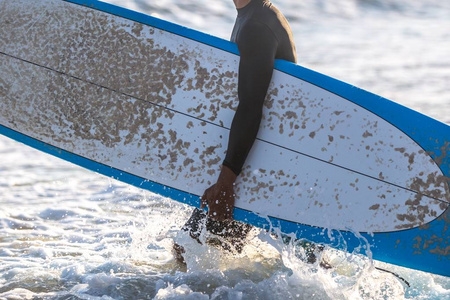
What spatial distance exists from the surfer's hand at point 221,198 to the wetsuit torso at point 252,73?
0.20 feet

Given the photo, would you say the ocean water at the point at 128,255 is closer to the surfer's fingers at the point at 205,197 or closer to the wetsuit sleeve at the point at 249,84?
the surfer's fingers at the point at 205,197

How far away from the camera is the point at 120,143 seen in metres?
3.43

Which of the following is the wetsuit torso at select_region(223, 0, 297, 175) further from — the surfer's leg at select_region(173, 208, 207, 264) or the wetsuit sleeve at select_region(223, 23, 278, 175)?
the surfer's leg at select_region(173, 208, 207, 264)

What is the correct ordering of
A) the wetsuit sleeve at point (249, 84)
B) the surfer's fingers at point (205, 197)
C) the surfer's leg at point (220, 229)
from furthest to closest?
the surfer's leg at point (220, 229) < the surfer's fingers at point (205, 197) < the wetsuit sleeve at point (249, 84)

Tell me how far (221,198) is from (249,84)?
54cm

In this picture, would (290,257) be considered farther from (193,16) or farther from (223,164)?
(193,16)

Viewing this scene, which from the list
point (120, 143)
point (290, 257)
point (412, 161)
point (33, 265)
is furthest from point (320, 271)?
point (33, 265)

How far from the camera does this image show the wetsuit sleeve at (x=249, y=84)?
10.1 feet

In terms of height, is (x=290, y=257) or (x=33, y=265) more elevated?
(x=290, y=257)

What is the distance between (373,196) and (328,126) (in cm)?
39

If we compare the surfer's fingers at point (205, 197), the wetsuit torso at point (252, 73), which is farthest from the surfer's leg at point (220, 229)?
the wetsuit torso at point (252, 73)

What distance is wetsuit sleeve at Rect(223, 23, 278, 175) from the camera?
309cm

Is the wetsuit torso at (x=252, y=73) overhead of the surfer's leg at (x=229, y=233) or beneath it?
Result: overhead

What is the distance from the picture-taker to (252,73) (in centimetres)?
310
